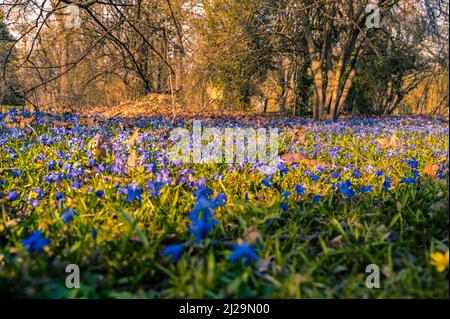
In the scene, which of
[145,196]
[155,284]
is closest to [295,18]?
[145,196]

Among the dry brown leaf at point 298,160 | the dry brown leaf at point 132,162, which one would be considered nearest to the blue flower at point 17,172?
the dry brown leaf at point 132,162

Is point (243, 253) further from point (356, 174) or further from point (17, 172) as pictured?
point (17, 172)

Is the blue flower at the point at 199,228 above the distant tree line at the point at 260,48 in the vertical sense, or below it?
below

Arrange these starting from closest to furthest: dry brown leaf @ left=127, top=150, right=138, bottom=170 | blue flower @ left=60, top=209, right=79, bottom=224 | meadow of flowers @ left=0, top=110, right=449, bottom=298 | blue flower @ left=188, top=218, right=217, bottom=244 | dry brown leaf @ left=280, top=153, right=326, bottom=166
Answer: meadow of flowers @ left=0, top=110, right=449, bottom=298
blue flower @ left=188, top=218, right=217, bottom=244
blue flower @ left=60, top=209, right=79, bottom=224
dry brown leaf @ left=127, top=150, right=138, bottom=170
dry brown leaf @ left=280, top=153, right=326, bottom=166

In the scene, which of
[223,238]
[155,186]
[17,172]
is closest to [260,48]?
[17,172]

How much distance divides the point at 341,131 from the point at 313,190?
4.48 metres

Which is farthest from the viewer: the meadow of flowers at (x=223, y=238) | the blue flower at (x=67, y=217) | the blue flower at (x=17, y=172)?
the blue flower at (x=17, y=172)

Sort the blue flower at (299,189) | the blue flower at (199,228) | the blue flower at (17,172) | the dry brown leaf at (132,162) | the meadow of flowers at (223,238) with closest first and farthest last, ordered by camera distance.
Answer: the meadow of flowers at (223,238)
the blue flower at (199,228)
the blue flower at (299,189)
the blue flower at (17,172)
the dry brown leaf at (132,162)

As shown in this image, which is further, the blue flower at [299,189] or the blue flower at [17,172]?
the blue flower at [17,172]

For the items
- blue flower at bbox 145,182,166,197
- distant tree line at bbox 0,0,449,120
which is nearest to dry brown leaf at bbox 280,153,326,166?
blue flower at bbox 145,182,166,197

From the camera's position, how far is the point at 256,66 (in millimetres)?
11883

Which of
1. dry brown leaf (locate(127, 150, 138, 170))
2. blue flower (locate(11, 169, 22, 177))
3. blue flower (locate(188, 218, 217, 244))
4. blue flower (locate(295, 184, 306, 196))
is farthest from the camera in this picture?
dry brown leaf (locate(127, 150, 138, 170))

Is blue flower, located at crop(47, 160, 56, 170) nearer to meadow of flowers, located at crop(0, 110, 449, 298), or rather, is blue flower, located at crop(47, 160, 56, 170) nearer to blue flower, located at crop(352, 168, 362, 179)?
meadow of flowers, located at crop(0, 110, 449, 298)

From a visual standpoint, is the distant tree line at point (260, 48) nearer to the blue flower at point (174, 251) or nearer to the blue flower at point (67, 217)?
the blue flower at point (67, 217)
